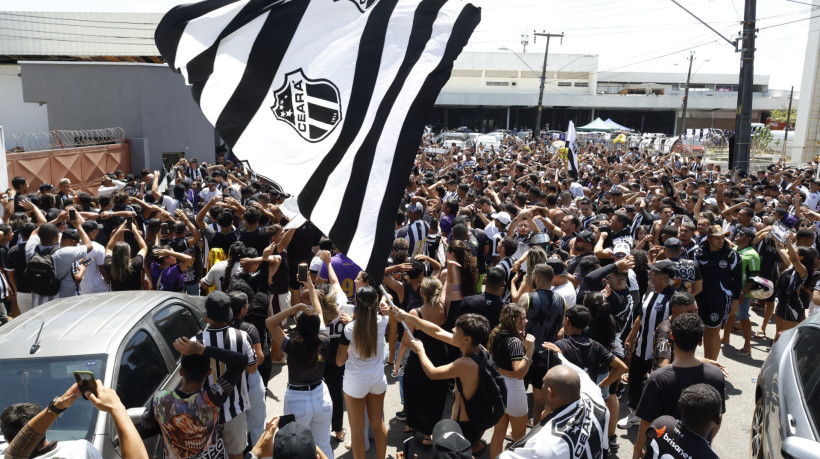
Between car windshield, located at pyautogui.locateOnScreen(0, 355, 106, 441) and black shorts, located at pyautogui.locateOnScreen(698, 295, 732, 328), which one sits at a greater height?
car windshield, located at pyautogui.locateOnScreen(0, 355, 106, 441)

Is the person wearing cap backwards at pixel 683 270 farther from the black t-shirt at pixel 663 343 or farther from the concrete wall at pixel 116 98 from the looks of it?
the concrete wall at pixel 116 98

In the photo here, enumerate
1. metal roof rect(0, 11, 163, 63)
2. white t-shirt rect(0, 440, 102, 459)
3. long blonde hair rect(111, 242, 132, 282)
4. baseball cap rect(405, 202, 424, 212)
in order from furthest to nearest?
metal roof rect(0, 11, 163, 63) → baseball cap rect(405, 202, 424, 212) → long blonde hair rect(111, 242, 132, 282) → white t-shirt rect(0, 440, 102, 459)

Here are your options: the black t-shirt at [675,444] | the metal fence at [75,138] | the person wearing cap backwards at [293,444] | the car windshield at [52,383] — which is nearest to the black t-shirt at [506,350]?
the black t-shirt at [675,444]

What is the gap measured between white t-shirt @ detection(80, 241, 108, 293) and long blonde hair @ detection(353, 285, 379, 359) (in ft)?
12.6

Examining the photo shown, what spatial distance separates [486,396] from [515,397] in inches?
20.4

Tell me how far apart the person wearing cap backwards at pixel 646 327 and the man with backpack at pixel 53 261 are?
235 inches

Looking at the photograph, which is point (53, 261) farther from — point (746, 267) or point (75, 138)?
point (75, 138)

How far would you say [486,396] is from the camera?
4500 mm

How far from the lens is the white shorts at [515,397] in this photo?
491 centimetres

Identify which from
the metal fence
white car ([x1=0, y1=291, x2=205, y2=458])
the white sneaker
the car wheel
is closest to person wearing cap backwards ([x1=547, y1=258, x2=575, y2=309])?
the white sneaker

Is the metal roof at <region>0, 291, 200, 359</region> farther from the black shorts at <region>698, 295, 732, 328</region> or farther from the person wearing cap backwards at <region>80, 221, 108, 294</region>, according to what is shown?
the black shorts at <region>698, 295, 732, 328</region>

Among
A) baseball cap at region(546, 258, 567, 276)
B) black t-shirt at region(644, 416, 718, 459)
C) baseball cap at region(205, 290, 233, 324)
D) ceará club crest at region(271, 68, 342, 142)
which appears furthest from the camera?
baseball cap at region(546, 258, 567, 276)

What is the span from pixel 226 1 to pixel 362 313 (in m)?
2.40

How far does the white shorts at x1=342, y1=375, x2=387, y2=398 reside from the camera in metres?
4.96
